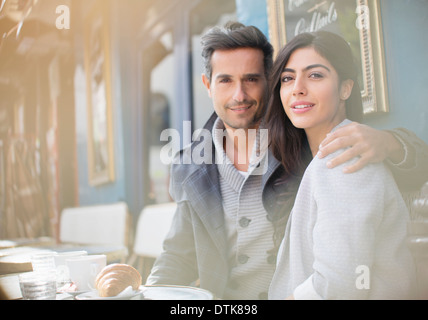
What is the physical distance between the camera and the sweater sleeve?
75cm

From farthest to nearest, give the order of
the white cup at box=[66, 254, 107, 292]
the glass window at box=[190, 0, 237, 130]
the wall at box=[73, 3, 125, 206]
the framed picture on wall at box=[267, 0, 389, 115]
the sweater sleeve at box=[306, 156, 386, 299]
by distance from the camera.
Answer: the wall at box=[73, 3, 125, 206], the glass window at box=[190, 0, 237, 130], the framed picture on wall at box=[267, 0, 389, 115], the white cup at box=[66, 254, 107, 292], the sweater sleeve at box=[306, 156, 386, 299]

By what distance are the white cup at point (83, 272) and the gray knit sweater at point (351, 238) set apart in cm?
44

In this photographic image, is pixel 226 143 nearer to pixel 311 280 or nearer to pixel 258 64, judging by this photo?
pixel 258 64

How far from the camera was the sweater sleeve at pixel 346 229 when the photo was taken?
0.75m

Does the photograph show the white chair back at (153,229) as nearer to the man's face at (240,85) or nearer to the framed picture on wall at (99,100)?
the framed picture on wall at (99,100)

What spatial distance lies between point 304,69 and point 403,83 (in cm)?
27

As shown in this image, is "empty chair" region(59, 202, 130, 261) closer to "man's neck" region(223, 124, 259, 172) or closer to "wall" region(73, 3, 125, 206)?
"wall" region(73, 3, 125, 206)

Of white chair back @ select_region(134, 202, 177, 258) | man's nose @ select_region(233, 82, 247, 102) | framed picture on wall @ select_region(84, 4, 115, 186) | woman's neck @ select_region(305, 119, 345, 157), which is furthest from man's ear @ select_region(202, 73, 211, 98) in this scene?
framed picture on wall @ select_region(84, 4, 115, 186)

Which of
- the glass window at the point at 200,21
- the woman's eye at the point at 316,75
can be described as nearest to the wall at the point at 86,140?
the glass window at the point at 200,21

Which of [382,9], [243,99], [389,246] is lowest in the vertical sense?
[389,246]

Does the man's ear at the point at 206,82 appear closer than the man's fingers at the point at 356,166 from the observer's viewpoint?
No

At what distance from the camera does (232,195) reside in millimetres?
1172

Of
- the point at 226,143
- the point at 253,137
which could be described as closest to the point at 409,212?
the point at 253,137
